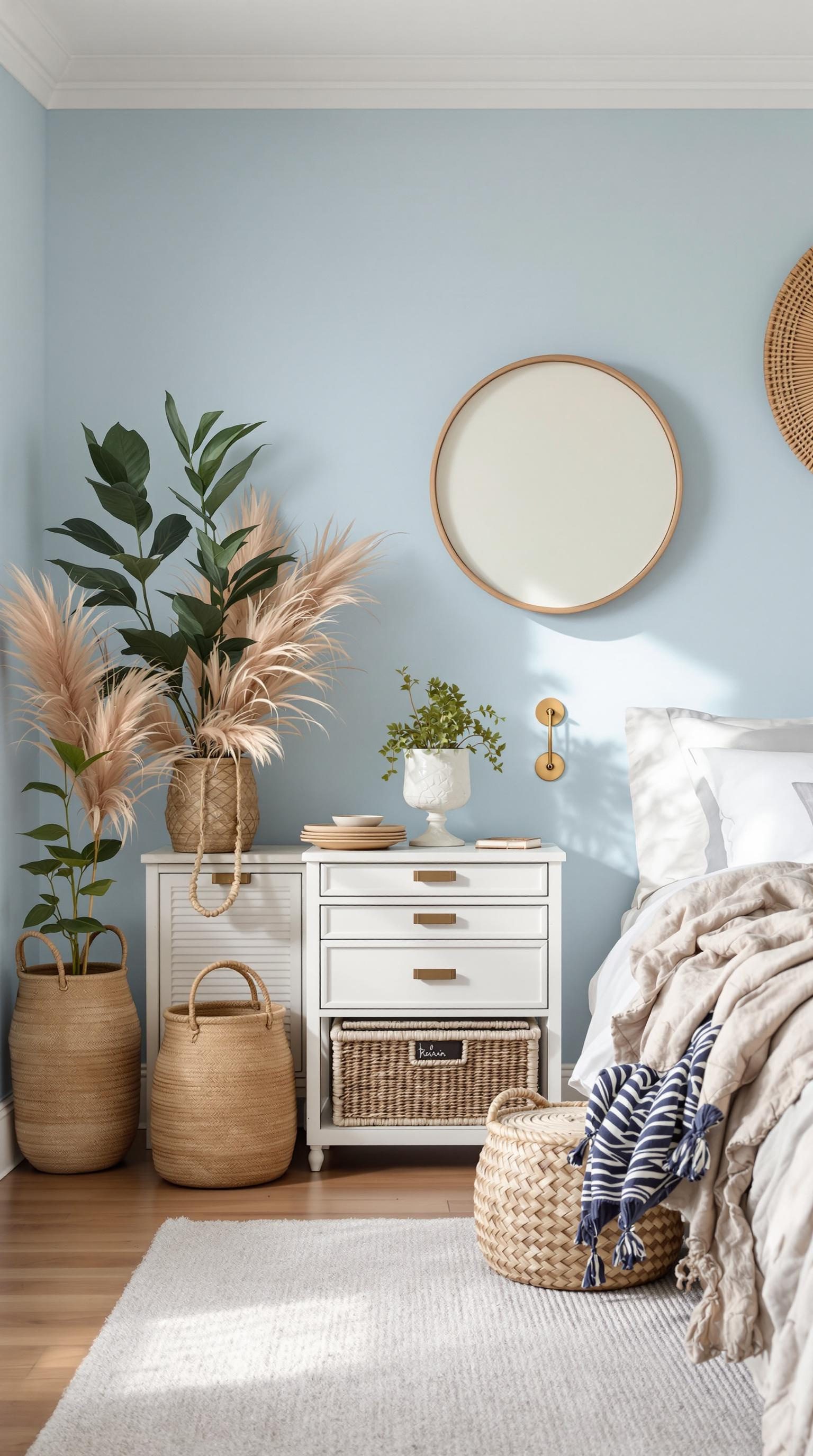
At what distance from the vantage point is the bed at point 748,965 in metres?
1.33

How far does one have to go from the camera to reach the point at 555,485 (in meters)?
3.31

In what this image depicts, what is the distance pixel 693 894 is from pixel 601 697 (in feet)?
4.16

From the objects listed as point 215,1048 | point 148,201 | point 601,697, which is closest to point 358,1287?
point 215,1048

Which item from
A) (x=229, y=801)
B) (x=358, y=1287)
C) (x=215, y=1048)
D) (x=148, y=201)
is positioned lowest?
(x=358, y=1287)

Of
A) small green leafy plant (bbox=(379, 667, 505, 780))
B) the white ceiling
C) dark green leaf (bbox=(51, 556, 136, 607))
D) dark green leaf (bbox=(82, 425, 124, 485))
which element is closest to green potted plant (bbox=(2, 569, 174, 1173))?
dark green leaf (bbox=(51, 556, 136, 607))

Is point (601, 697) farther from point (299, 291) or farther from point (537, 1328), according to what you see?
point (537, 1328)

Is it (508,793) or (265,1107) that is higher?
(508,793)

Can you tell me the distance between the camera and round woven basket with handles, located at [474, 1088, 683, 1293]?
6.89ft

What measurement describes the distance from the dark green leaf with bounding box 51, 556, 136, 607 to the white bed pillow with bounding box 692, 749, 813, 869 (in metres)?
1.48

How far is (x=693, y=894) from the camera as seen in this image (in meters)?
2.12

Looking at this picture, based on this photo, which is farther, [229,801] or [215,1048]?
[229,801]

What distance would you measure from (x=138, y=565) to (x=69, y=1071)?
1.20 metres

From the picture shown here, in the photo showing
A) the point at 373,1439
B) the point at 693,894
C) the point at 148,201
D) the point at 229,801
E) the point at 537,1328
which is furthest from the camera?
the point at 148,201

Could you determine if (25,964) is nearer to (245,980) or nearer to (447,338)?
(245,980)
